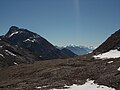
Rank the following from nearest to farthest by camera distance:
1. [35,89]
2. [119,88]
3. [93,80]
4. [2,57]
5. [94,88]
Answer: [119,88] → [94,88] → [35,89] → [93,80] → [2,57]

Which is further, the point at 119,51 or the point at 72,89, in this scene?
the point at 119,51

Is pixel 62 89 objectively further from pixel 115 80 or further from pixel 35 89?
pixel 115 80

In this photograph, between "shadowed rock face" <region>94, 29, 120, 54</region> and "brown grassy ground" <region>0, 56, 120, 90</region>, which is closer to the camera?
"brown grassy ground" <region>0, 56, 120, 90</region>

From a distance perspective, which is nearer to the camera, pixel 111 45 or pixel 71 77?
pixel 71 77

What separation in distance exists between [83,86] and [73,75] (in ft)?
44.3

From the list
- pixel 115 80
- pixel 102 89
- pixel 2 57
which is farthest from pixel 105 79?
pixel 2 57

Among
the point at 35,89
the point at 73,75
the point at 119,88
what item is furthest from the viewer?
the point at 73,75

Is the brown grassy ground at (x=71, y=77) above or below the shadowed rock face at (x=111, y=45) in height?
below

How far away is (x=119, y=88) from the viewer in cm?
3409

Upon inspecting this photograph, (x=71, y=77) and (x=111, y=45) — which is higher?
(x=111, y=45)

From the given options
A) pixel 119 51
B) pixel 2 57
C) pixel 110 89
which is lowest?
pixel 110 89

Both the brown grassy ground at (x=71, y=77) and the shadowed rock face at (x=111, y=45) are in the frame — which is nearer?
the brown grassy ground at (x=71, y=77)

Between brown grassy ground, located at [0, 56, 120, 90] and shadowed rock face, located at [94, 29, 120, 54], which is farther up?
shadowed rock face, located at [94, 29, 120, 54]

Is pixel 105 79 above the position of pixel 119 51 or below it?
below
